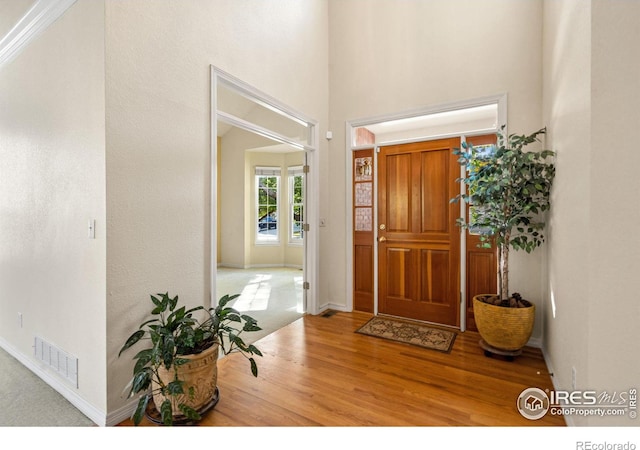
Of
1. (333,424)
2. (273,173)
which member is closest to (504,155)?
(333,424)

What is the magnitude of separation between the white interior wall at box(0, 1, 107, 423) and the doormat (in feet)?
7.84

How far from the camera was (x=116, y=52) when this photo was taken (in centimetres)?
173

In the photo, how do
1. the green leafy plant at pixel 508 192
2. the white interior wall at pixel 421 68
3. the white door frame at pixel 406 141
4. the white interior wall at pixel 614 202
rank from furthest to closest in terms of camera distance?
the white door frame at pixel 406 141, the white interior wall at pixel 421 68, the green leafy plant at pixel 508 192, the white interior wall at pixel 614 202

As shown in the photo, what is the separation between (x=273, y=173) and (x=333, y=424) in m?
6.27

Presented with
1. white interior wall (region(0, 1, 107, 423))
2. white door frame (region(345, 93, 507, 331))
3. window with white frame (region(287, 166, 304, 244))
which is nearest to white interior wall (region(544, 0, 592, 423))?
white door frame (region(345, 93, 507, 331))

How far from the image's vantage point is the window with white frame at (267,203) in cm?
731

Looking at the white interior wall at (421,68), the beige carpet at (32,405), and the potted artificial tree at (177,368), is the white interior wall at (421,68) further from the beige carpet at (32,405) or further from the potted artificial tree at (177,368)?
the beige carpet at (32,405)

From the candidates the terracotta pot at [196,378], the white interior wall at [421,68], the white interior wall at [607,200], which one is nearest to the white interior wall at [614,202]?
the white interior wall at [607,200]

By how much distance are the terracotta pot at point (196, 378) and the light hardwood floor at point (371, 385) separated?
5.1 inches

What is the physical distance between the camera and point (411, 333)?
10.1 feet

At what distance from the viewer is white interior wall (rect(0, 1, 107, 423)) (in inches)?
69.3

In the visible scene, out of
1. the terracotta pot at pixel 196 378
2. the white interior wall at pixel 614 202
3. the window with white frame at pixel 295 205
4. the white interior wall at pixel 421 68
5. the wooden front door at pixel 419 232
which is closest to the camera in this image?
the white interior wall at pixel 614 202

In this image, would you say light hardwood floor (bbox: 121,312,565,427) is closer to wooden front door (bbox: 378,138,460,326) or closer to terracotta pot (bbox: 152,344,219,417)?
terracotta pot (bbox: 152,344,219,417)

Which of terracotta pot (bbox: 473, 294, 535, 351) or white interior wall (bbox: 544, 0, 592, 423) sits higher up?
white interior wall (bbox: 544, 0, 592, 423)
